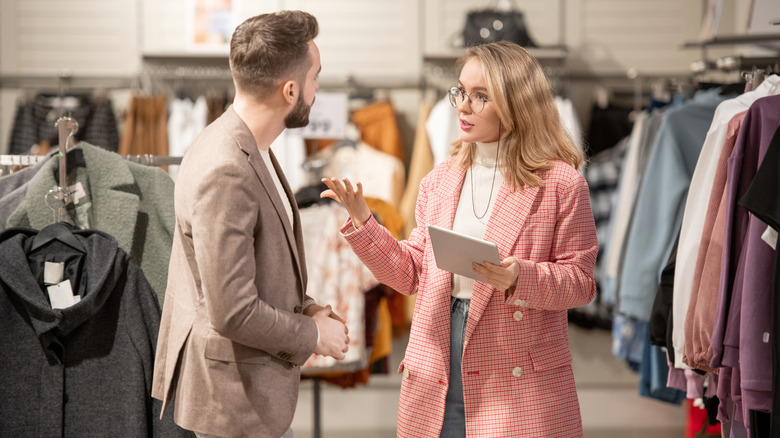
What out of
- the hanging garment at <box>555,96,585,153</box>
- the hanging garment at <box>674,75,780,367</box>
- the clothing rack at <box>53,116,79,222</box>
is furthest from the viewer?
the hanging garment at <box>555,96,585,153</box>

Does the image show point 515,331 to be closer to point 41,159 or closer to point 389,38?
point 41,159

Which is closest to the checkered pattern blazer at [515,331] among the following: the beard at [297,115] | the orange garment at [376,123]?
the beard at [297,115]

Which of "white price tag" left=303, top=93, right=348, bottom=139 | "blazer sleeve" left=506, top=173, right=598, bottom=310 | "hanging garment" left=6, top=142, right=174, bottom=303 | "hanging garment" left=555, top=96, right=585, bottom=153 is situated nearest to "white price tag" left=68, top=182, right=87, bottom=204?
"hanging garment" left=6, top=142, right=174, bottom=303

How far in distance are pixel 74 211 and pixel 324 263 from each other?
1205 millimetres

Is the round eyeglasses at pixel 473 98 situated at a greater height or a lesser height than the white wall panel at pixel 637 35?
lesser

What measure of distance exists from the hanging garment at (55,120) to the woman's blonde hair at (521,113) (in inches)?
113

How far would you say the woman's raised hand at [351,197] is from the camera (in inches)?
74.2

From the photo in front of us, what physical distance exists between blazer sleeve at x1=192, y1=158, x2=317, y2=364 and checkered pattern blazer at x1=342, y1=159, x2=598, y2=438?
1.31 feet

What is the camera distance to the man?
1.56m

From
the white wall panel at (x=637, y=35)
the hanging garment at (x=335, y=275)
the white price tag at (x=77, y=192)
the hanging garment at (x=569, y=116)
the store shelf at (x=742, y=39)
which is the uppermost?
the white wall panel at (x=637, y=35)

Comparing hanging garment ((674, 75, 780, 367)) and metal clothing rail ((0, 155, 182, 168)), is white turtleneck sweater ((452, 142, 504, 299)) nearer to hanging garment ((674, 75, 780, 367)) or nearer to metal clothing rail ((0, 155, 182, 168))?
hanging garment ((674, 75, 780, 367))

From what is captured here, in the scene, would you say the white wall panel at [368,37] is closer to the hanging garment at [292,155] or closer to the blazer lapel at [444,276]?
the hanging garment at [292,155]

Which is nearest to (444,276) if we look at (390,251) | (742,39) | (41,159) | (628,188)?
(390,251)

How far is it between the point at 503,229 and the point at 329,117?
2192mm
